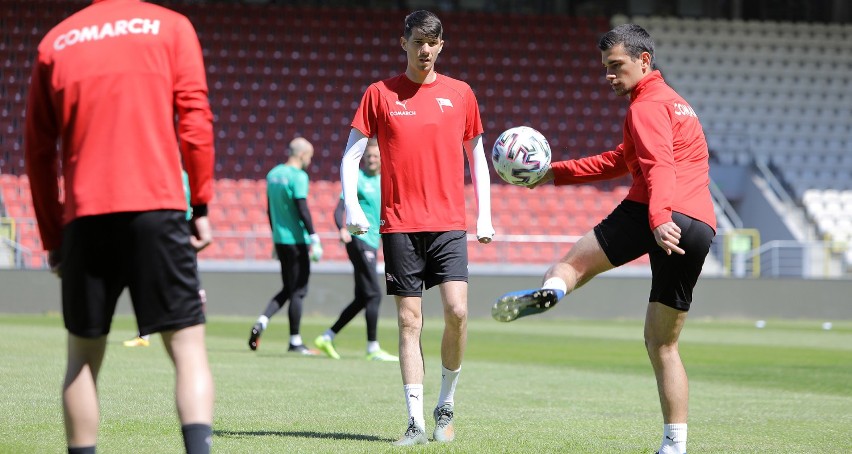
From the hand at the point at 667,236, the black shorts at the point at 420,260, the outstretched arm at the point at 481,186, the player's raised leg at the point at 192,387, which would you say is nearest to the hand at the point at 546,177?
the outstretched arm at the point at 481,186

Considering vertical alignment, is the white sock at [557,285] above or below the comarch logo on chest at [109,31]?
below

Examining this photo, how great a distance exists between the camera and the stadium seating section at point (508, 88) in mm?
26891

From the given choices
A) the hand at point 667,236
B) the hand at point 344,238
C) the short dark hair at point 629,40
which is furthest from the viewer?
the hand at point 344,238

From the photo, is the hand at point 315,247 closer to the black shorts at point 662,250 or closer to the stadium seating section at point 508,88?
the black shorts at point 662,250

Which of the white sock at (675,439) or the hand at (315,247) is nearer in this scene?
the white sock at (675,439)

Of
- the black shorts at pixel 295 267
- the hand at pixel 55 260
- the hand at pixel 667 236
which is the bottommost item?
the black shorts at pixel 295 267

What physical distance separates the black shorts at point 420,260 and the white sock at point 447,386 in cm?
47

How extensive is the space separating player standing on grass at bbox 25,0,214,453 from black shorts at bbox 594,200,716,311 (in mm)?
2242

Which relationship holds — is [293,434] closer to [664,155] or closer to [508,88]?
[664,155]

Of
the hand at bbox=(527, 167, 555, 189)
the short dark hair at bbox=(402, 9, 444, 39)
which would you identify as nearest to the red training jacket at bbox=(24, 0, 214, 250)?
the short dark hair at bbox=(402, 9, 444, 39)

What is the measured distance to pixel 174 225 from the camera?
4238 mm

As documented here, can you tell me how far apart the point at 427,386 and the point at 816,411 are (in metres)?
2.98

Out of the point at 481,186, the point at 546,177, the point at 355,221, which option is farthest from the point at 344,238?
the point at 546,177

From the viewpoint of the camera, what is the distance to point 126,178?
4.20 metres
